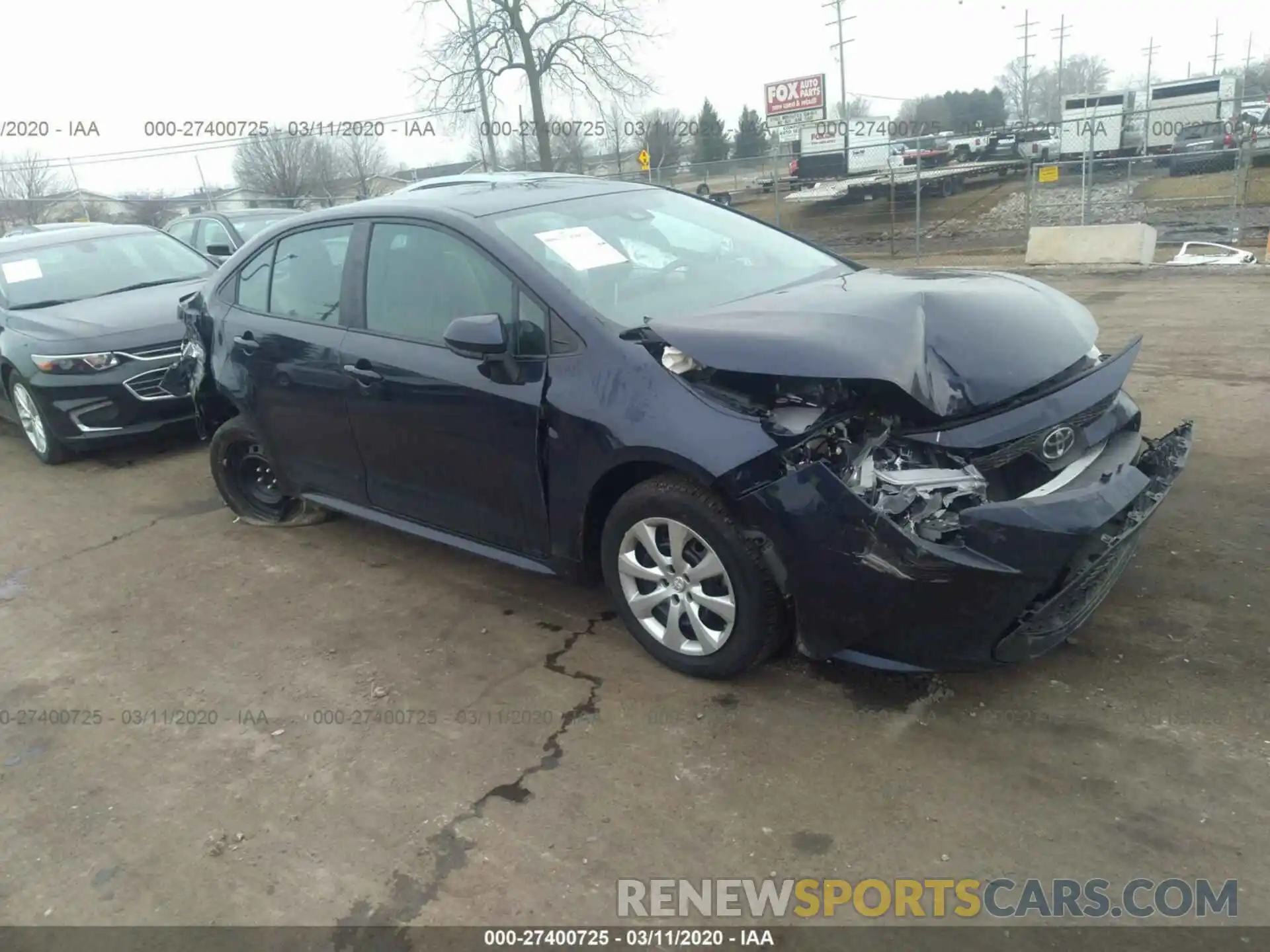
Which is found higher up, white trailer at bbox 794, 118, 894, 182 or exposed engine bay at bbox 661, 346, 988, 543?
A: white trailer at bbox 794, 118, 894, 182

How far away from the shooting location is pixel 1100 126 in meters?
24.6

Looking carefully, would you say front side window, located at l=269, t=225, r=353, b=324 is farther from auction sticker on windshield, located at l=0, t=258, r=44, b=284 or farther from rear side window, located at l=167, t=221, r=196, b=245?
rear side window, located at l=167, t=221, r=196, b=245

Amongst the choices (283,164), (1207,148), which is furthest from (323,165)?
(1207,148)

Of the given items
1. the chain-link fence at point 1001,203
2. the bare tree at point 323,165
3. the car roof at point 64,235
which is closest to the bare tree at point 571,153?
the chain-link fence at point 1001,203

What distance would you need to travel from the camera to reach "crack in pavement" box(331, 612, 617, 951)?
250 centimetres

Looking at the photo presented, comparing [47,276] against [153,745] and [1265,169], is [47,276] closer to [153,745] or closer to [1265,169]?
[153,745]

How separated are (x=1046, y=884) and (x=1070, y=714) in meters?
0.75

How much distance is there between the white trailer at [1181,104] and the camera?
2902cm

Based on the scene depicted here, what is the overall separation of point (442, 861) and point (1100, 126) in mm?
27164

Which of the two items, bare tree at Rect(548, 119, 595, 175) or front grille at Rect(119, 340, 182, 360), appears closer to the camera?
front grille at Rect(119, 340, 182, 360)

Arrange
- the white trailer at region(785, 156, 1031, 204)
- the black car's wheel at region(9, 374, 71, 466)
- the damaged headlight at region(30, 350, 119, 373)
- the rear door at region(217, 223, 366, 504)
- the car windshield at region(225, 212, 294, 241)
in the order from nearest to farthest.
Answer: the rear door at region(217, 223, 366, 504), the damaged headlight at region(30, 350, 119, 373), the black car's wheel at region(9, 374, 71, 466), the car windshield at region(225, 212, 294, 241), the white trailer at region(785, 156, 1031, 204)

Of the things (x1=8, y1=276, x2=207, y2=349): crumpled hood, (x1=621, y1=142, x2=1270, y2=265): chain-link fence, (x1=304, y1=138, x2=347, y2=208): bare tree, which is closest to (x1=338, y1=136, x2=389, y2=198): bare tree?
(x1=304, y1=138, x2=347, y2=208): bare tree

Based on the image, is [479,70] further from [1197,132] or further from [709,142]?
[709,142]

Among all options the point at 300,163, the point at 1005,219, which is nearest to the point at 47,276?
the point at 1005,219
